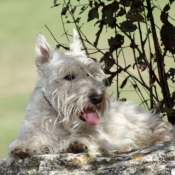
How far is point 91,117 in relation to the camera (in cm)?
631

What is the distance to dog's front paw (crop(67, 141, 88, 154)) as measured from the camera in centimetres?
597

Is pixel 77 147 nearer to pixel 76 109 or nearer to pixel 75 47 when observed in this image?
pixel 76 109

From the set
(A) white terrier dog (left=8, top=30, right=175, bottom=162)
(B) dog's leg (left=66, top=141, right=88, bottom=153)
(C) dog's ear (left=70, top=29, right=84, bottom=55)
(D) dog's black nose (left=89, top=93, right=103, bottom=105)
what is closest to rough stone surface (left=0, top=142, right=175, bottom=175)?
(B) dog's leg (left=66, top=141, right=88, bottom=153)

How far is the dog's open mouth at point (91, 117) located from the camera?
6.30 meters

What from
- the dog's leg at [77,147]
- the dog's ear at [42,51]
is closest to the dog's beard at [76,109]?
the dog's leg at [77,147]

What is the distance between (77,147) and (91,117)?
41cm

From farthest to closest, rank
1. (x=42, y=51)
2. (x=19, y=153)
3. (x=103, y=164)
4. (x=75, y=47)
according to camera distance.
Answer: (x=75, y=47), (x=42, y=51), (x=19, y=153), (x=103, y=164)

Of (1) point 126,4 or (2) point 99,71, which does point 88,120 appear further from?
(1) point 126,4

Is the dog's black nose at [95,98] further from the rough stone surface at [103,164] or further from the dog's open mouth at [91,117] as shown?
the rough stone surface at [103,164]

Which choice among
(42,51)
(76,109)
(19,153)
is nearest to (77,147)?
(76,109)

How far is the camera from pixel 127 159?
5.22m

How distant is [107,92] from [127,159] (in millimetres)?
1209

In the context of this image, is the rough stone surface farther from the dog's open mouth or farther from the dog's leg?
the dog's open mouth

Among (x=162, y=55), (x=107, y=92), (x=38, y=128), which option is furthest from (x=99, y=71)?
(x=162, y=55)
